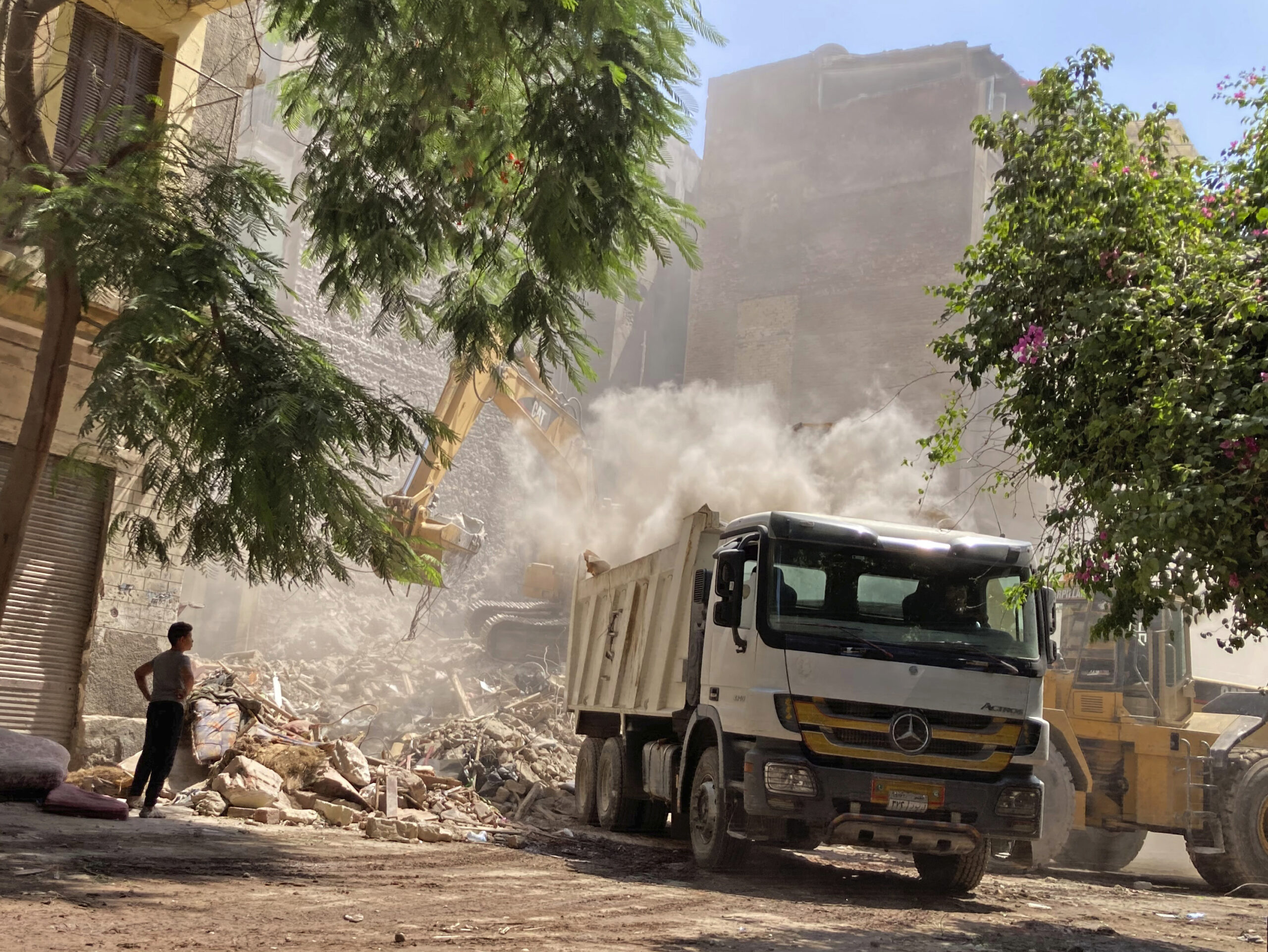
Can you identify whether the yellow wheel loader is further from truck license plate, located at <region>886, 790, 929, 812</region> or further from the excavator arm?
the excavator arm

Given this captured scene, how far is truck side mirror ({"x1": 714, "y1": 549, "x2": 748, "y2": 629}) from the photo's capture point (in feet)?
29.2

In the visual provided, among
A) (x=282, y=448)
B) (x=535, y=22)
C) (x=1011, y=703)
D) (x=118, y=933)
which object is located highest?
(x=535, y=22)

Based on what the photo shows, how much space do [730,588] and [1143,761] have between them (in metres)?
5.76

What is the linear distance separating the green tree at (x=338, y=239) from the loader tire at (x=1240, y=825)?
24.9 feet

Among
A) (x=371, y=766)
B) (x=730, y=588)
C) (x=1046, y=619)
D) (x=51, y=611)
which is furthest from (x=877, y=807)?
(x=51, y=611)

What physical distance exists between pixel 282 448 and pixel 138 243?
1.72m

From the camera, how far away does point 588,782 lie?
1320cm

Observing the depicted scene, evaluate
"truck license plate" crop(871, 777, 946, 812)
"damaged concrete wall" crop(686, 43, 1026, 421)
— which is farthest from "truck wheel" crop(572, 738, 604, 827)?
"damaged concrete wall" crop(686, 43, 1026, 421)

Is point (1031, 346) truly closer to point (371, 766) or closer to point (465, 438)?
point (371, 766)

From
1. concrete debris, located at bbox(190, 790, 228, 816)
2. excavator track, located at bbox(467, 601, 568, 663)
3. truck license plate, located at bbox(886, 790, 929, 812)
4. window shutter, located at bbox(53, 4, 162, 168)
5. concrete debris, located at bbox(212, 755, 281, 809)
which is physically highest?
window shutter, located at bbox(53, 4, 162, 168)

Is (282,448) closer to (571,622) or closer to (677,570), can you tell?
(677,570)

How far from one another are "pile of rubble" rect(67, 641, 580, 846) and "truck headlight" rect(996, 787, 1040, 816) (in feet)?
14.9

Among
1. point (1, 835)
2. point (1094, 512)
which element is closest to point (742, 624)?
point (1094, 512)

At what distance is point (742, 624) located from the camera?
8.84 meters
